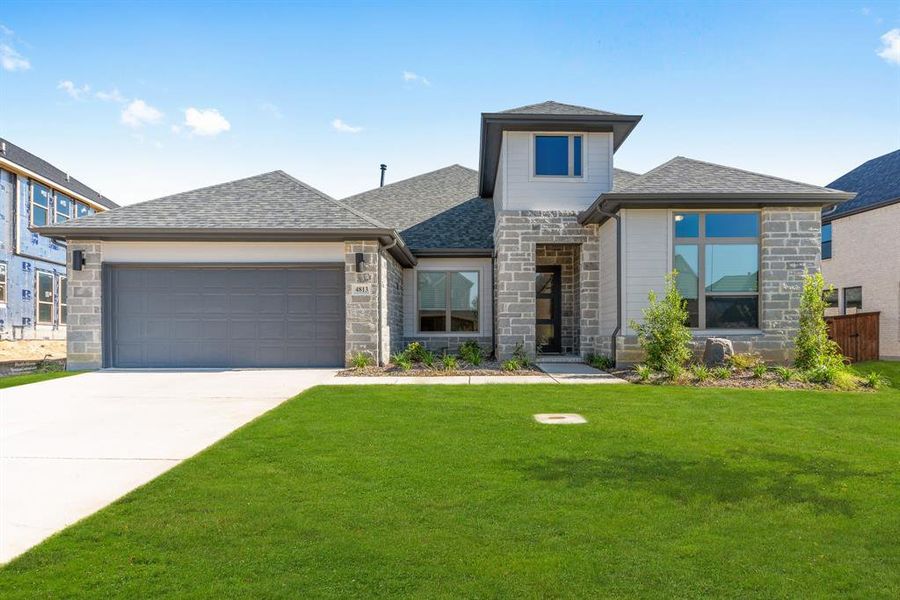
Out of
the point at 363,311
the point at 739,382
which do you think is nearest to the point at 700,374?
the point at 739,382

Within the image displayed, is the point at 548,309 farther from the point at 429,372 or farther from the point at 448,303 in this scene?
the point at 429,372

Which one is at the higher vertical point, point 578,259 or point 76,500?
point 578,259

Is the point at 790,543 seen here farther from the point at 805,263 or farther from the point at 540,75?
the point at 540,75

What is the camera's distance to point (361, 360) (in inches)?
449

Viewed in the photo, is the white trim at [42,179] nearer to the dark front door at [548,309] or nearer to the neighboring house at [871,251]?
the dark front door at [548,309]

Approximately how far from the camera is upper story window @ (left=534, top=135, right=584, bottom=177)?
42.6 feet

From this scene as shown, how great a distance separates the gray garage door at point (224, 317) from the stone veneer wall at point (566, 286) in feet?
20.7

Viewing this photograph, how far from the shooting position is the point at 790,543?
2.98 m

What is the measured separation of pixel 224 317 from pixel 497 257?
6943mm

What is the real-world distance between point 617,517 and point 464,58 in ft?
34.1

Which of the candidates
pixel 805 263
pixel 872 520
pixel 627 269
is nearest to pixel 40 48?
pixel 627 269

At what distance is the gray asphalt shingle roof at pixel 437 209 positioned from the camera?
15.4 m

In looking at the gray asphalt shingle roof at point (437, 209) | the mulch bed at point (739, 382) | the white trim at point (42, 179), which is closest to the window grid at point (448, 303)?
the gray asphalt shingle roof at point (437, 209)

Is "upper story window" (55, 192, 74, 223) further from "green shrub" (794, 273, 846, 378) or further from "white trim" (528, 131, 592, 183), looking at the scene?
"green shrub" (794, 273, 846, 378)
